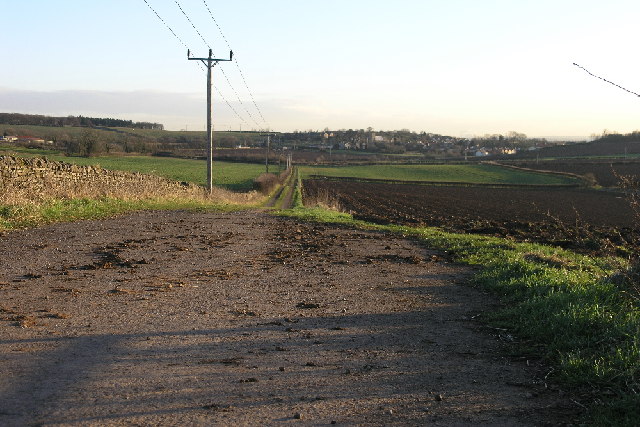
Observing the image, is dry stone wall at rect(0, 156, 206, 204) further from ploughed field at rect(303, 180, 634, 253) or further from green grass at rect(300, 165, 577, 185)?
green grass at rect(300, 165, 577, 185)

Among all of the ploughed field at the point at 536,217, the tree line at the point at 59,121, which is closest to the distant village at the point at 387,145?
the tree line at the point at 59,121

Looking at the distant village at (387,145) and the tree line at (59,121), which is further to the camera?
the distant village at (387,145)

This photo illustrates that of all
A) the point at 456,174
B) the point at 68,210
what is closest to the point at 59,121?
the point at 456,174

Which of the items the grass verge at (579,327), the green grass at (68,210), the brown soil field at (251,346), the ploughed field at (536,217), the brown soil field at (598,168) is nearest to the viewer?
the brown soil field at (251,346)

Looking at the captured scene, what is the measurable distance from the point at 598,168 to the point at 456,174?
21.1 metres

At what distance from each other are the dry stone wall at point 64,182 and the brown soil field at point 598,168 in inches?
2094

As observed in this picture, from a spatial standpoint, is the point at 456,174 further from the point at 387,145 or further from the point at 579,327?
the point at 579,327

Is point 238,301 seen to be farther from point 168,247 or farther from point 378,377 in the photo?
point 168,247

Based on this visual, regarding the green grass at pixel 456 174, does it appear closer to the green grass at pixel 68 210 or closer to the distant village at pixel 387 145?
the distant village at pixel 387 145

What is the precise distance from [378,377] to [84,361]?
8.60 feet

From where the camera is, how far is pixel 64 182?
22625 millimetres

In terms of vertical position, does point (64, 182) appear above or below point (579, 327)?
above

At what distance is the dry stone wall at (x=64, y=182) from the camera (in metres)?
19.0

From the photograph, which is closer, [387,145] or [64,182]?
[64,182]
